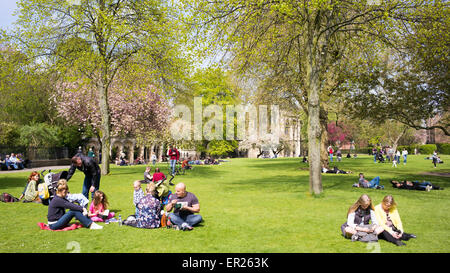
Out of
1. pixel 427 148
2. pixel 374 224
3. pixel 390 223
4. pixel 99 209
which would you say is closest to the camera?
pixel 374 224

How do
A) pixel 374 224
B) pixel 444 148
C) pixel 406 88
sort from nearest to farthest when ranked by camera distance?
pixel 374 224
pixel 406 88
pixel 444 148

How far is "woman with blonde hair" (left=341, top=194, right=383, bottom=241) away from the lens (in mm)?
7543

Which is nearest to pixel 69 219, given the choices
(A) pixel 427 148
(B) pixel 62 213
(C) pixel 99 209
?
(B) pixel 62 213

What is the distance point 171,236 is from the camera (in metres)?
7.95

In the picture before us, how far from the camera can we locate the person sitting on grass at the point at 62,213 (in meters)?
8.41

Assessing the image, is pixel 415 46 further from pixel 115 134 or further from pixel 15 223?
pixel 115 134

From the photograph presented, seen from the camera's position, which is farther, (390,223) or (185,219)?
(185,219)

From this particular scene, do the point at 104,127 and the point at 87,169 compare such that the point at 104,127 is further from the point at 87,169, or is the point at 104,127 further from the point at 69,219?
the point at 69,219

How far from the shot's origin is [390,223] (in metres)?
7.80

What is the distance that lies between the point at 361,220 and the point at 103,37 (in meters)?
20.9

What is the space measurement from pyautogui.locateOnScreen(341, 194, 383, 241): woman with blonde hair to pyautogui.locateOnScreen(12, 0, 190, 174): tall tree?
1726 centimetres

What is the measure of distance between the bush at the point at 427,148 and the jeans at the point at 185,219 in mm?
81584
